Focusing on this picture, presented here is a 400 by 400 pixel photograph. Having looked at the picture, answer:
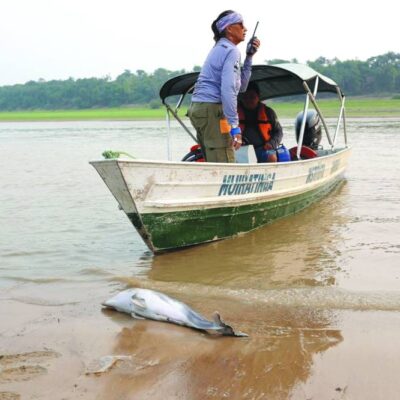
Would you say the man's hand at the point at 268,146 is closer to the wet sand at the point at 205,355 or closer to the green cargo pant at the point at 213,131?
the green cargo pant at the point at 213,131

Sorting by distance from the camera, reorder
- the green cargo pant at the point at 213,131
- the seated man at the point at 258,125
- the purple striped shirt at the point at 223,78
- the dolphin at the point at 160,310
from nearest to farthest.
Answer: the dolphin at the point at 160,310 → the purple striped shirt at the point at 223,78 → the green cargo pant at the point at 213,131 → the seated man at the point at 258,125

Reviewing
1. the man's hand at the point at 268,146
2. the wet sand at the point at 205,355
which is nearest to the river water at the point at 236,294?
the wet sand at the point at 205,355

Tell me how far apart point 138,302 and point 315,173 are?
4.97 meters

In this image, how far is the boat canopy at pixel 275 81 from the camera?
7477 millimetres

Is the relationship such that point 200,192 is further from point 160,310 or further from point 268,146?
point 268,146

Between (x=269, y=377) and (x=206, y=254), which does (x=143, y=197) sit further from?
(x=269, y=377)

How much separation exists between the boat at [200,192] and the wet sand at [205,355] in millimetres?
1362

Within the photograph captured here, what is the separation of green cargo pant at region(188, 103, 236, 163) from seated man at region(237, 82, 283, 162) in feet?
5.00

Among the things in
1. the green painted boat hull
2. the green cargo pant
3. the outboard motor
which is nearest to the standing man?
the green cargo pant

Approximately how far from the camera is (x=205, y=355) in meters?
3.48

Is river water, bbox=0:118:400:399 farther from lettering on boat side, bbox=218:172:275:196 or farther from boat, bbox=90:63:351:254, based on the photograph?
lettering on boat side, bbox=218:172:275:196

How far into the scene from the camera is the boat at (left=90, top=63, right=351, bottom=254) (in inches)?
210

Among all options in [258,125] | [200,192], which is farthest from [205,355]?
[258,125]

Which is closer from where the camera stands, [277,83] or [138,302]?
[138,302]
